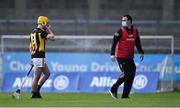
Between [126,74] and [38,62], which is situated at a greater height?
[38,62]

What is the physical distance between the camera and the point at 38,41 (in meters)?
17.4

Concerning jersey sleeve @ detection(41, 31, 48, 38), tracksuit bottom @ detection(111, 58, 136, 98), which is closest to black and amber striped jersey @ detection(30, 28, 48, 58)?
jersey sleeve @ detection(41, 31, 48, 38)

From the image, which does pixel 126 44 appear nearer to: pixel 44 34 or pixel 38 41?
pixel 44 34

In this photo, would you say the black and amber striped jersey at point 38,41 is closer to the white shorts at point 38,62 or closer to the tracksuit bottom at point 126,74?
the white shorts at point 38,62

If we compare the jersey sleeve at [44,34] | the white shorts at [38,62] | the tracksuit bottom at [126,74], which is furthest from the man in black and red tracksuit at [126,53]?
the white shorts at [38,62]

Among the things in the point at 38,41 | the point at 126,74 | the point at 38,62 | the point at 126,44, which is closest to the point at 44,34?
the point at 38,41

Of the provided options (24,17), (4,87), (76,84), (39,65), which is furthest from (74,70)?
(24,17)

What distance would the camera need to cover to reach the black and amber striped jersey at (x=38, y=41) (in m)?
17.3

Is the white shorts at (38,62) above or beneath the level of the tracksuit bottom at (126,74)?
above

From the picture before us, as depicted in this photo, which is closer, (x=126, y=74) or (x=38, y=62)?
(x=126, y=74)

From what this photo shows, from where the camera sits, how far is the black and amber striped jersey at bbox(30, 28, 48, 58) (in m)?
17.3

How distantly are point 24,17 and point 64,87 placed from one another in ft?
61.3

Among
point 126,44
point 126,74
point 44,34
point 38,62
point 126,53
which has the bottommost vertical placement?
point 126,74

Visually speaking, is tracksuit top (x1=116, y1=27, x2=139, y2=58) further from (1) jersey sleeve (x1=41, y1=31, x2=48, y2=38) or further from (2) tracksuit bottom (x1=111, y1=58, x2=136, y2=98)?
(1) jersey sleeve (x1=41, y1=31, x2=48, y2=38)
